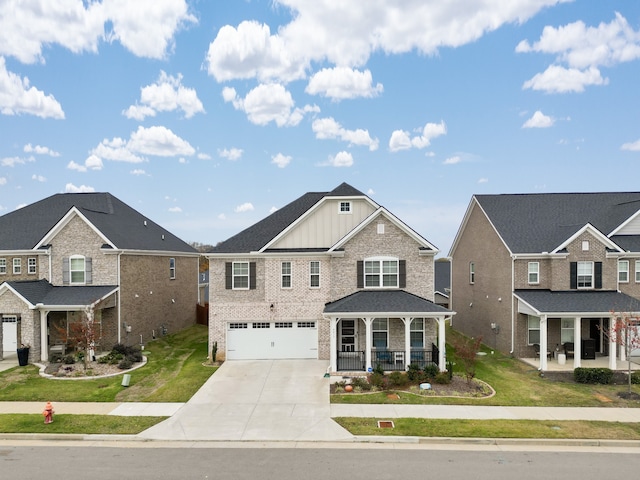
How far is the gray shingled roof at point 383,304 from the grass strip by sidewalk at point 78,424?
917 centimetres

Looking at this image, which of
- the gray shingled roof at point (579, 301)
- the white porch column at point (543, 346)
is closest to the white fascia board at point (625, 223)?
the gray shingled roof at point (579, 301)

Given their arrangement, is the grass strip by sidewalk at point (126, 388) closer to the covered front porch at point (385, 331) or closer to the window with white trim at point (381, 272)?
the covered front porch at point (385, 331)

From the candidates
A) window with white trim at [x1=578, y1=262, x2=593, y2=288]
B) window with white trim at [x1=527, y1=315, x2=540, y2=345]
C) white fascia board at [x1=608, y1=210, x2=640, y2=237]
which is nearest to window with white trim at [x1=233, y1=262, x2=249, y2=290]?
window with white trim at [x1=527, y1=315, x2=540, y2=345]

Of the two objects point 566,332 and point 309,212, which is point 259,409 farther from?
point 566,332

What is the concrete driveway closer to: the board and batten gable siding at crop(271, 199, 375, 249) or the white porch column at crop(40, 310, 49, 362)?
the board and batten gable siding at crop(271, 199, 375, 249)

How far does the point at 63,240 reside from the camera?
24.9 meters

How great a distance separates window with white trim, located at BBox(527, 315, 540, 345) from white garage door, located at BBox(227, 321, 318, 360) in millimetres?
11663

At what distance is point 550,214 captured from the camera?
26.8 meters

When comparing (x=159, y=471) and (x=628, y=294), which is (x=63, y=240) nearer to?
(x=159, y=471)

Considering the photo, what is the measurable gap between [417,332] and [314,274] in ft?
20.1

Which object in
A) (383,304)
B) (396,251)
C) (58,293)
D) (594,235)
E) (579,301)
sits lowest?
(579,301)

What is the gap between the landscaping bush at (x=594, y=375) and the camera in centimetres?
1867

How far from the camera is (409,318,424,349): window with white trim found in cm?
2156

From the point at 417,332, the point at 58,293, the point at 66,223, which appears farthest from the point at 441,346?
the point at 66,223
